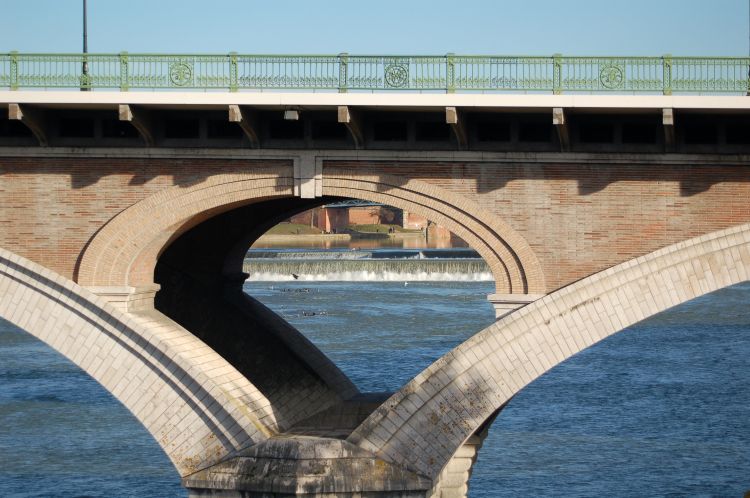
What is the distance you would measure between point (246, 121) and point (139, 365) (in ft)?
13.9

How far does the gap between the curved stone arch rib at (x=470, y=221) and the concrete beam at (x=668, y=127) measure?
2608mm

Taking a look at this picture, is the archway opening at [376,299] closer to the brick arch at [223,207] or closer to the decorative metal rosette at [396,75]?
the brick arch at [223,207]

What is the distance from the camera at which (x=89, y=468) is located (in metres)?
31.7

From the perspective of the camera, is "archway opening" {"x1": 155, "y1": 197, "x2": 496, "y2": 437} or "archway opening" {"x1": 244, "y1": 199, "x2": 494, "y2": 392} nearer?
"archway opening" {"x1": 155, "y1": 197, "x2": 496, "y2": 437}

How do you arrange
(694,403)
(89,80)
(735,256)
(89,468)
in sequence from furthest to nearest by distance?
(694,403) < (89,468) < (89,80) < (735,256)

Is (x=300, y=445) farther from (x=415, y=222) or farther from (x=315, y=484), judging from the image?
(x=415, y=222)

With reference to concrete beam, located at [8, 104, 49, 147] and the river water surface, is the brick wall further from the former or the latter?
the river water surface

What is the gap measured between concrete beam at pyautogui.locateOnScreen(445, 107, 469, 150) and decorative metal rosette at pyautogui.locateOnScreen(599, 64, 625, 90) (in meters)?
2.24

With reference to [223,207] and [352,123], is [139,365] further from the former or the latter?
[352,123]

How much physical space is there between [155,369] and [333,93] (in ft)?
17.0

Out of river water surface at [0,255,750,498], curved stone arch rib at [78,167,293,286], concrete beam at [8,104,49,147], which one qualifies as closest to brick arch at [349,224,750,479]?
curved stone arch rib at [78,167,293,286]

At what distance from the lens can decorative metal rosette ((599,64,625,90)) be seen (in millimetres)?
19094

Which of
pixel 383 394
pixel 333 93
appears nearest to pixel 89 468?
pixel 383 394

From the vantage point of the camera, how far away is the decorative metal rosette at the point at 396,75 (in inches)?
773
